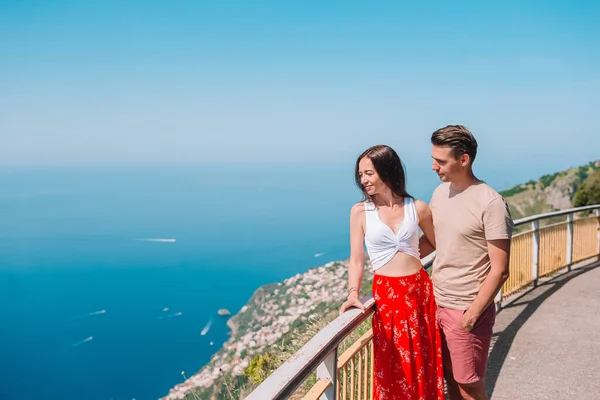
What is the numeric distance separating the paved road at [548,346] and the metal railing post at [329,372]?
2.31 metres

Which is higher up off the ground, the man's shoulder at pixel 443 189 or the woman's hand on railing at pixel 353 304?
the man's shoulder at pixel 443 189

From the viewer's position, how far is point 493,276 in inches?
92.8

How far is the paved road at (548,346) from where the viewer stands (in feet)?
13.1

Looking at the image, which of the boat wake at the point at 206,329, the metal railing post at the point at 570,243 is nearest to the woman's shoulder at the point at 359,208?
the metal railing post at the point at 570,243

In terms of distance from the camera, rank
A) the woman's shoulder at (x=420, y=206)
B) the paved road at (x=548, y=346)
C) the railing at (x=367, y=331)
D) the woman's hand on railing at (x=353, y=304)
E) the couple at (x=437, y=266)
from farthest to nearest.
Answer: the paved road at (x=548, y=346)
the woman's shoulder at (x=420, y=206)
the couple at (x=437, y=266)
the woman's hand on railing at (x=353, y=304)
the railing at (x=367, y=331)

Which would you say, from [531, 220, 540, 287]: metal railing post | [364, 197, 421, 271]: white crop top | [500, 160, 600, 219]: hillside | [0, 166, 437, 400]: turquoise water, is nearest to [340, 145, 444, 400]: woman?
[364, 197, 421, 271]: white crop top

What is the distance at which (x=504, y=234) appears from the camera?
7.59ft

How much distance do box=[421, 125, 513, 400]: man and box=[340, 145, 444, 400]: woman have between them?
0.11 m

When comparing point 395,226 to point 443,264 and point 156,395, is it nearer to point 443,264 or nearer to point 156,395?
point 443,264

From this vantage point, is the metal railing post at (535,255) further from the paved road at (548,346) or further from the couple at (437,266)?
the couple at (437,266)

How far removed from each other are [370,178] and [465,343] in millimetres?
957

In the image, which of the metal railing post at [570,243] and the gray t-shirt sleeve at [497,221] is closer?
the gray t-shirt sleeve at [497,221]

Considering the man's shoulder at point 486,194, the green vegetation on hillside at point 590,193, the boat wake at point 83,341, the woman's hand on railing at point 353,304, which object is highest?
the man's shoulder at point 486,194

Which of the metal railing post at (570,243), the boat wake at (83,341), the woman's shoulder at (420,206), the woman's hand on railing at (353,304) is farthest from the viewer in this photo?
the boat wake at (83,341)
